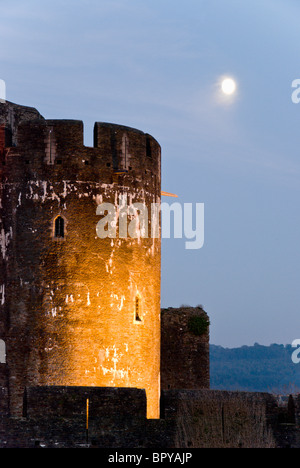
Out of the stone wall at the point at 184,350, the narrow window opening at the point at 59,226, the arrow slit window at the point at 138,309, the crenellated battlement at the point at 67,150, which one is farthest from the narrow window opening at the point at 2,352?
the stone wall at the point at 184,350

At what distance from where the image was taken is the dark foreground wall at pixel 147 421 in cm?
2391

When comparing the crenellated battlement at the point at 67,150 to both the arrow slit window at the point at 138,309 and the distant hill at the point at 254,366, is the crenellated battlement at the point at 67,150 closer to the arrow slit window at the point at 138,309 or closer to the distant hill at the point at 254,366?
the arrow slit window at the point at 138,309

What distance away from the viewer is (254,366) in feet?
541

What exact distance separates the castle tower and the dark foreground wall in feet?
13.8

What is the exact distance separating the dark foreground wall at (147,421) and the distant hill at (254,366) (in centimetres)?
12277

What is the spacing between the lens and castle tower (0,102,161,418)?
28562 millimetres

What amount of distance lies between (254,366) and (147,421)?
142281 millimetres

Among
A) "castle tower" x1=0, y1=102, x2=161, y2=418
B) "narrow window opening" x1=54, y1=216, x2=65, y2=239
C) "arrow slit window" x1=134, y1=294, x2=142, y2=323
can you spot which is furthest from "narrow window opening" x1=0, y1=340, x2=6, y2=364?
"arrow slit window" x1=134, y1=294, x2=142, y2=323

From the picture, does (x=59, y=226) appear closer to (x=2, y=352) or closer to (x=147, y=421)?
(x=2, y=352)

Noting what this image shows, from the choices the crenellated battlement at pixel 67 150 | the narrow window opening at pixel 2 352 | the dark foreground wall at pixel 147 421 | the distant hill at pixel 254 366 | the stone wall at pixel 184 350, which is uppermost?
the distant hill at pixel 254 366

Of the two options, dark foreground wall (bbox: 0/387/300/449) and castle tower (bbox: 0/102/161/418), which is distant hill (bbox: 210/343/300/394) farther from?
dark foreground wall (bbox: 0/387/300/449)

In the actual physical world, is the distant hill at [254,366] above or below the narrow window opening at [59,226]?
above

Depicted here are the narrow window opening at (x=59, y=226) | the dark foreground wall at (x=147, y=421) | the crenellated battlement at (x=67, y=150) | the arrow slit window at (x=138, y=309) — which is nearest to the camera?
the dark foreground wall at (x=147, y=421)
